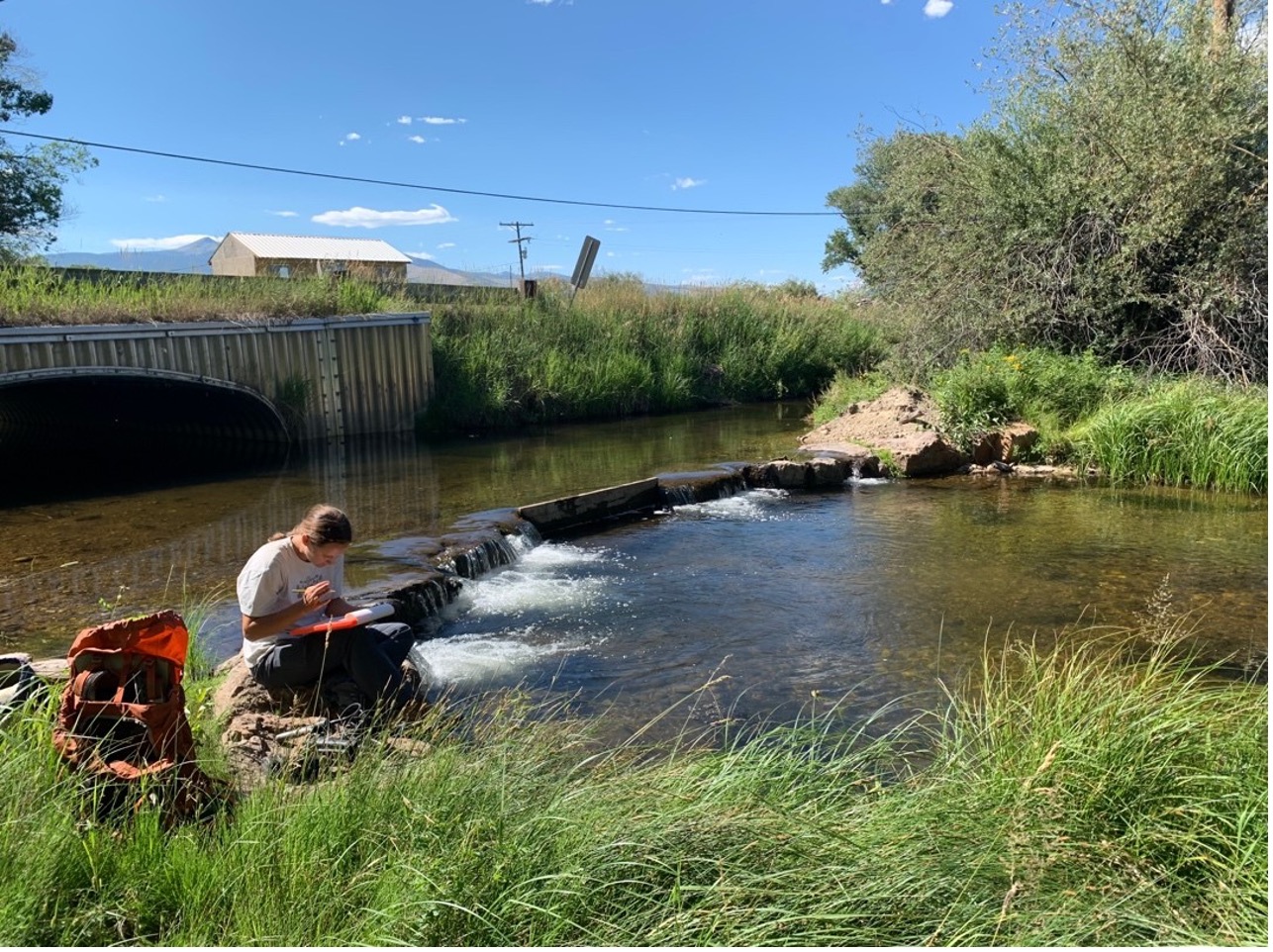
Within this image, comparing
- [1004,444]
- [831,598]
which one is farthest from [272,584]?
[1004,444]

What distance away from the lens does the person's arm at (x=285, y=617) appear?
16.4ft

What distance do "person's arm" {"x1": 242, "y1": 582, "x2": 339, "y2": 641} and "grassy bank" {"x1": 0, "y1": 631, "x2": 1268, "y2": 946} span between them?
1.27 meters

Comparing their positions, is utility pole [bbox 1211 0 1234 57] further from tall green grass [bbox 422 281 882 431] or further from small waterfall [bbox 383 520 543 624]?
small waterfall [bbox 383 520 543 624]

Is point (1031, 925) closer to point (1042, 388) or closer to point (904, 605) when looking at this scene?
point (904, 605)

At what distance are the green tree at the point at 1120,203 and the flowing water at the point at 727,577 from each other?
357 cm

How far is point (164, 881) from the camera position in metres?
2.95

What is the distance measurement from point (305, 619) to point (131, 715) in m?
1.53

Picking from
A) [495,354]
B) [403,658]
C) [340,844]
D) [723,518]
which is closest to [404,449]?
[495,354]

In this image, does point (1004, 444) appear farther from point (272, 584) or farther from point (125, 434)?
point (125, 434)

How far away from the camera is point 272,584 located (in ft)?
16.5

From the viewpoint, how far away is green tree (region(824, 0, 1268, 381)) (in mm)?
14141

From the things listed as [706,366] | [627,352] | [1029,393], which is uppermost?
[627,352]

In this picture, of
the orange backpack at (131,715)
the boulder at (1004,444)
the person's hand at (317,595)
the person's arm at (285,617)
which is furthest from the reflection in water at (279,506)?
the boulder at (1004,444)

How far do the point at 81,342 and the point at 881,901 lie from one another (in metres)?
14.3
